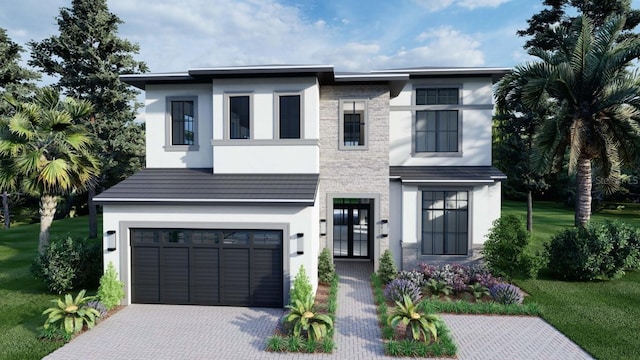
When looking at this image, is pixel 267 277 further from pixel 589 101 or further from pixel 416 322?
pixel 589 101

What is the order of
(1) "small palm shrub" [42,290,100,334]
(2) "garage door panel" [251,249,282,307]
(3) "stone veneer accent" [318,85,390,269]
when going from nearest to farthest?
(1) "small palm shrub" [42,290,100,334], (2) "garage door panel" [251,249,282,307], (3) "stone veneer accent" [318,85,390,269]

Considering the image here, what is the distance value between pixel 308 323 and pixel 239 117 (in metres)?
7.21

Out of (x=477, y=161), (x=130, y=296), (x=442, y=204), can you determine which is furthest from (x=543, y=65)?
(x=130, y=296)

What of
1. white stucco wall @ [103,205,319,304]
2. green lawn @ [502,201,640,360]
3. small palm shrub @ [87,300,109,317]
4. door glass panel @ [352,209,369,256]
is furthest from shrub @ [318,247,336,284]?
small palm shrub @ [87,300,109,317]

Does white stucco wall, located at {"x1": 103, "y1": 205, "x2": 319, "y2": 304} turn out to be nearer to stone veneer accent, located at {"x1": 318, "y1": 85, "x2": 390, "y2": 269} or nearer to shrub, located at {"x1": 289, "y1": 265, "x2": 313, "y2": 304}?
shrub, located at {"x1": 289, "y1": 265, "x2": 313, "y2": 304}

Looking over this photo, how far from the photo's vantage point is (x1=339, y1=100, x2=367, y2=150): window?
13.3m

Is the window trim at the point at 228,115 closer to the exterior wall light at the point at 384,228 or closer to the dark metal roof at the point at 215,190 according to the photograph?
the dark metal roof at the point at 215,190

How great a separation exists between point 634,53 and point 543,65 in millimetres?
2633

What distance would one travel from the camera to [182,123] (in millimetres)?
13555

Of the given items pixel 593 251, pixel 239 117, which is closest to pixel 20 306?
pixel 239 117

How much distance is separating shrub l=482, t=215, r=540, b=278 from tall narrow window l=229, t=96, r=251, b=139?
8.95 metres

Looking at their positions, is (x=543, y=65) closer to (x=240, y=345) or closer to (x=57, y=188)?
(x=240, y=345)

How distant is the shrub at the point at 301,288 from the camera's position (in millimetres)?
9938

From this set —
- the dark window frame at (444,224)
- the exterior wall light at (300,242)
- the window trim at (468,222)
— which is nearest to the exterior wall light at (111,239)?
the exterior wall light at (300,242)
